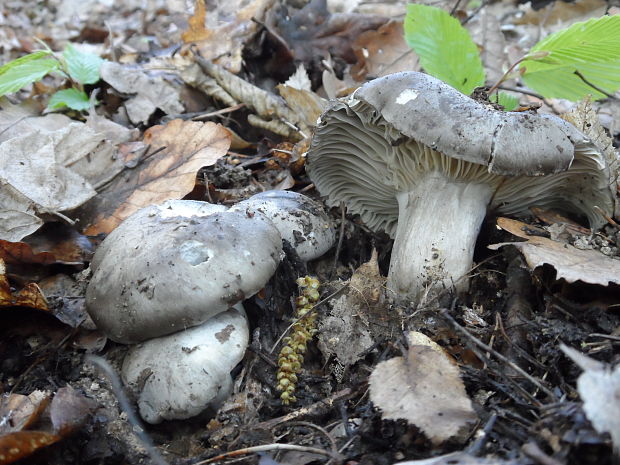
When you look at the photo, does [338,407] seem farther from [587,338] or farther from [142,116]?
[142,116]

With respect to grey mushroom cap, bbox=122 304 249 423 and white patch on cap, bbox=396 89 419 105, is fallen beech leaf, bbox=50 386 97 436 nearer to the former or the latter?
grey mushroom cap, bbox=122 304 249 423

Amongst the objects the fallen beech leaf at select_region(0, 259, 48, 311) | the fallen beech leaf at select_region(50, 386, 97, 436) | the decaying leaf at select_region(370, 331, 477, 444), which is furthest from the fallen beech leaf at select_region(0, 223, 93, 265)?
the decaying leaf at select_region(370, 331, 477, 444)

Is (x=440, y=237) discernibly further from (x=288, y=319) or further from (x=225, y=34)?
(x=225, y=34)

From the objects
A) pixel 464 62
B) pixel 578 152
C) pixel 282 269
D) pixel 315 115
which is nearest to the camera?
pixel 578 152

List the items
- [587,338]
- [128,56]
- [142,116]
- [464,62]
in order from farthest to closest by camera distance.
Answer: [128,56], [142,116], [464,62], [587,338]

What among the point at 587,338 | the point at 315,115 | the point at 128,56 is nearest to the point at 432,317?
the point at 587,338

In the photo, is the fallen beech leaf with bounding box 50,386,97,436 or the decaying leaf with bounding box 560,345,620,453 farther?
the fallen beech leaf with bounding box 50,386,97,436
